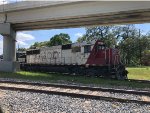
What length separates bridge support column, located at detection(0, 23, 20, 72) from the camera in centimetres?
2891

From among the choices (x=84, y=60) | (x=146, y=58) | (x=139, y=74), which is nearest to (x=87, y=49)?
(x=84, y=60)

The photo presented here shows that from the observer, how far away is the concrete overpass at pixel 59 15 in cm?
2308

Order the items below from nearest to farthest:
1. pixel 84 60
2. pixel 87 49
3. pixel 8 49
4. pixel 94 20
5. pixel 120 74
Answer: pixel 120 74 < pixel 87 49 < pixel 84 60 < pixel 94 20 < pixel 8 49

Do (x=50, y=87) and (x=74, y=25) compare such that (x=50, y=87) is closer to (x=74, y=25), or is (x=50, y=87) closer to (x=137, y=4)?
(x=137, y=4)

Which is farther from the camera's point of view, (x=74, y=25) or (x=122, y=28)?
(x=122, y=28)

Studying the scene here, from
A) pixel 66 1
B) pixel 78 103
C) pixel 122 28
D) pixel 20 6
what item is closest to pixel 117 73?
pixel 66 1

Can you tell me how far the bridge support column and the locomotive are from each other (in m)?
2.99

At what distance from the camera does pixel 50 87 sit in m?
13.9

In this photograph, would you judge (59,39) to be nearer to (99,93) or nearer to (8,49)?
(8,49)

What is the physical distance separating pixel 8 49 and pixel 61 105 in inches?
892

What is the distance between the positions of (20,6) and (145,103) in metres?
21.4

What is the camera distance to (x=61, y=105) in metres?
9.16

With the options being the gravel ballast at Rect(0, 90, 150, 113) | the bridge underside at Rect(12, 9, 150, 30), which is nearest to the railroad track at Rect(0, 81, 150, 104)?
the gravel ballast at Rect(0, 90, 150, 113)

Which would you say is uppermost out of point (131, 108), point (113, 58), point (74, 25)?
point (74, 25)
